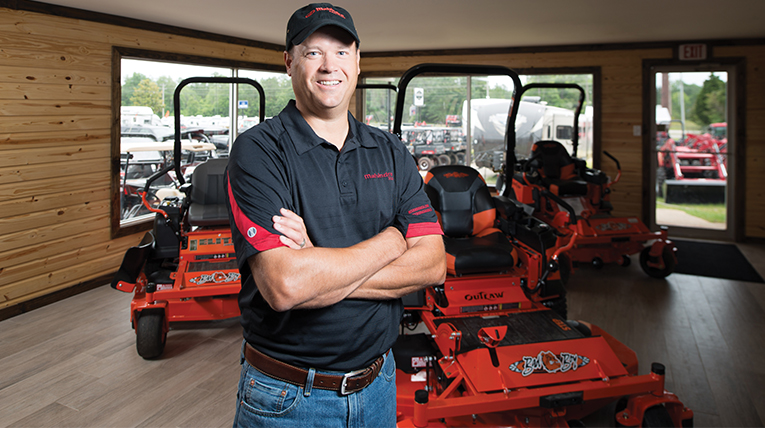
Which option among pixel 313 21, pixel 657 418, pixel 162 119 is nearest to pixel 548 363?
pixel 657 418

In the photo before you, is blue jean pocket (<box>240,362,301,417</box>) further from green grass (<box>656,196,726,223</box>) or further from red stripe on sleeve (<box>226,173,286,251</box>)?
green grass (<box>656,196,726,223</box>)

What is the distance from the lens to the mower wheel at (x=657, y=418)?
225cm

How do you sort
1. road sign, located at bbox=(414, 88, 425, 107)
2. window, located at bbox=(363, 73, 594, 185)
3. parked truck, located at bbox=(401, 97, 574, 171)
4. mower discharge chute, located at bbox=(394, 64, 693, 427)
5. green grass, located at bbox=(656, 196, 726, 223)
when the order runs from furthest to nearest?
road sign, located at bbox=(414, 88, 425, 107) → parked truck, located at bbox=(401, 97, 574, 171) → window, located at bbox=(363, 73, 594, 185) → green grass, located at bbox=(656, 196, 726, 223) → mower discharge chute, located at bbox=(394, 64, 693, 427)

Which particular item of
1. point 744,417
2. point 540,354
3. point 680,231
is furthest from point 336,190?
point 680,231

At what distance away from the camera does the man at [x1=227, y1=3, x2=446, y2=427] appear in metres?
1.15

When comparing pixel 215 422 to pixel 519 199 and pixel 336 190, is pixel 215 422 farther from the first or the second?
pixel 519 199

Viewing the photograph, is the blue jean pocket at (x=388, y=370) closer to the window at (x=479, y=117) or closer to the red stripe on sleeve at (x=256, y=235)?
the red stripe on sleeve at (x=256, y=235)

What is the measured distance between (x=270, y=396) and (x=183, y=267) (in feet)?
8.49

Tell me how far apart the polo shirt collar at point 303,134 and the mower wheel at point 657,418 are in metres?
1.85

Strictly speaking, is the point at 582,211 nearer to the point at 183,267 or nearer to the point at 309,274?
the point at 183,267

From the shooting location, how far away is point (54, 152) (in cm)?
438

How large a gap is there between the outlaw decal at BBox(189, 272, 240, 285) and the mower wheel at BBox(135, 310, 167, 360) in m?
0.32

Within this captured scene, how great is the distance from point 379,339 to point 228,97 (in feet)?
18.8

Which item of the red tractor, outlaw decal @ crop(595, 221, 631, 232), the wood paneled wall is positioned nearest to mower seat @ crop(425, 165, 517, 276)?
outlaw decal @ crop(595, 221, 631, 232)
